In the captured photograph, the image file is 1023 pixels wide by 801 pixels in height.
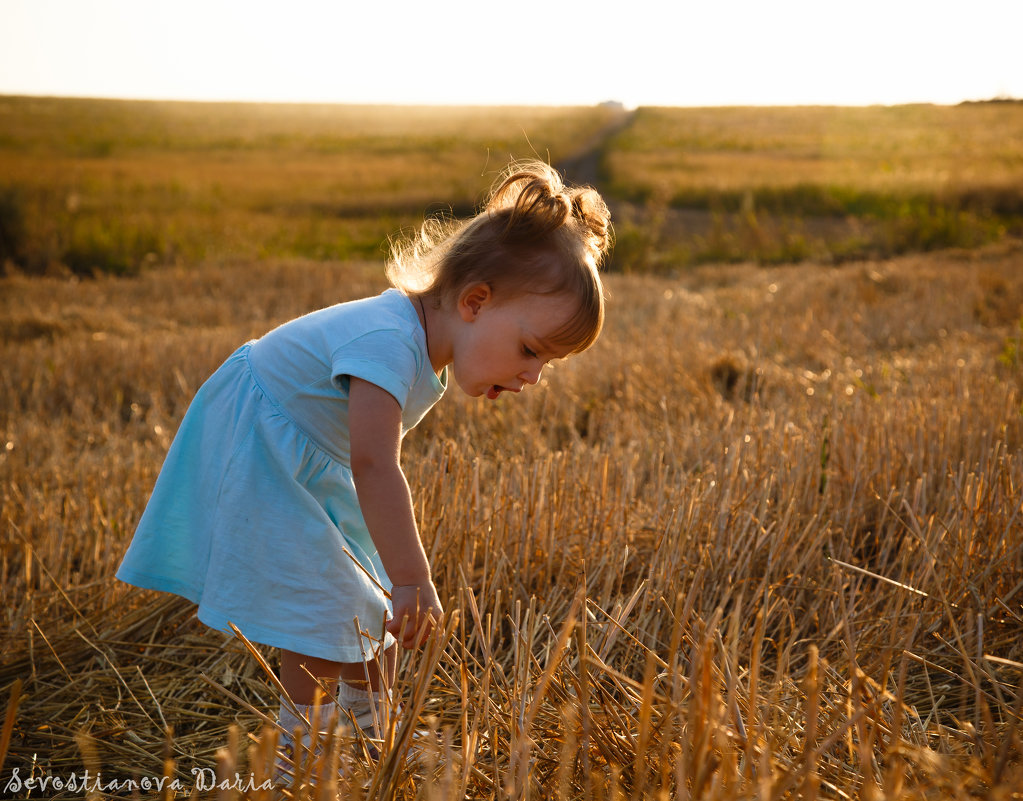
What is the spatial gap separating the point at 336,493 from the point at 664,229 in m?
15.2

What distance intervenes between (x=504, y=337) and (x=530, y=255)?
0.19 meters

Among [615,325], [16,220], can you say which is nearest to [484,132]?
[16,220]

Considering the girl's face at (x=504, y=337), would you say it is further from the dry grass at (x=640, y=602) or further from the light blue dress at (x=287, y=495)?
the dry grass at (x=640, y=602)

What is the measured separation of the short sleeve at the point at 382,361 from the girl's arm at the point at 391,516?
6 cm

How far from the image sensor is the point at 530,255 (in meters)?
1.75

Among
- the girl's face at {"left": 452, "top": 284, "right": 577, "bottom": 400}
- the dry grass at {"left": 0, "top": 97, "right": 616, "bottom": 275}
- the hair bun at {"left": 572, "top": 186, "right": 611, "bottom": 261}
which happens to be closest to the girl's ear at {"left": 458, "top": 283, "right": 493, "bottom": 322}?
the girl's face at {"left": 452, "top": 284, "right": 577, "bottom": 400}

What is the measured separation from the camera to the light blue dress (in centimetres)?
174

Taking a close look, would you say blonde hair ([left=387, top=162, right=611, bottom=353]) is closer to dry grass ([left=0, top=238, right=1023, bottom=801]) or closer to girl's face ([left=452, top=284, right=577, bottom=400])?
girl's face ([left=452, top=284, right=577, bottom=400])

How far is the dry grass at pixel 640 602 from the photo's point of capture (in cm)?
113

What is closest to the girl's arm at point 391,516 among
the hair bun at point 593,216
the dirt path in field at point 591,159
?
the hair bun at point 593,216

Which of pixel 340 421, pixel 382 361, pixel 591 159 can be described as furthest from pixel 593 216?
pixel 591 159

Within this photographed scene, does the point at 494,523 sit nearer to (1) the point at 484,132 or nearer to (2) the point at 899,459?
(2) the point at 899,459

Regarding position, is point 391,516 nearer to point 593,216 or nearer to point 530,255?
point 530,255

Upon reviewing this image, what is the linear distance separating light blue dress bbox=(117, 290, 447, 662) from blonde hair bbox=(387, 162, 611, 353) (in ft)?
0.48
